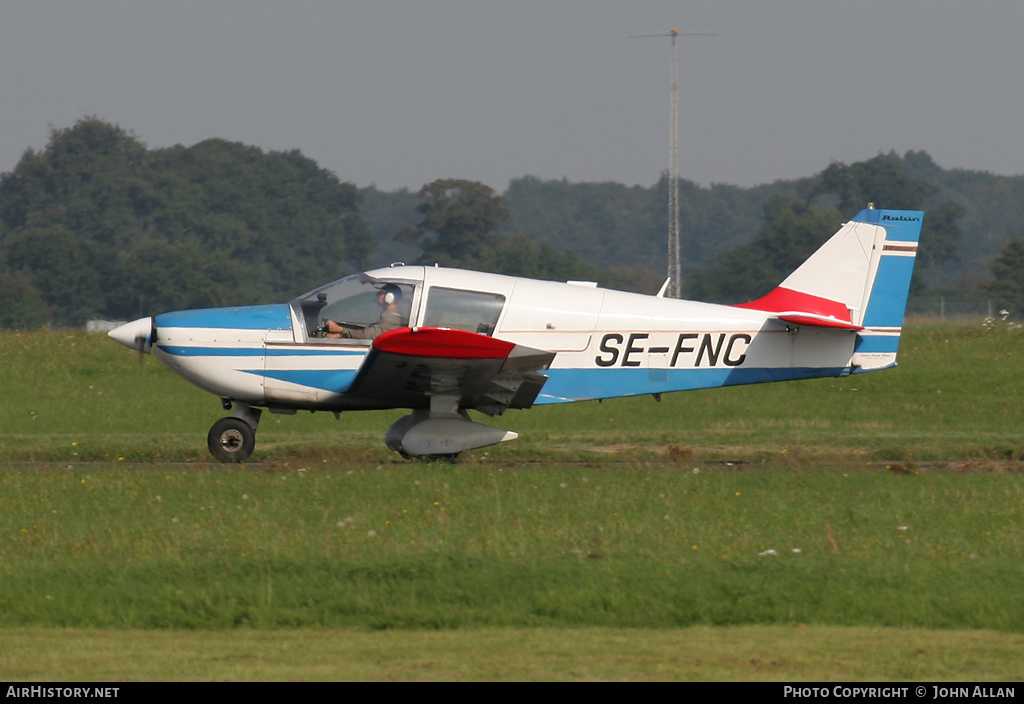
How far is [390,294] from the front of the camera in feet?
37.7

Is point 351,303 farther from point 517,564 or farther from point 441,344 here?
point 517,564

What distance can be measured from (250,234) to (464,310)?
5339 cm

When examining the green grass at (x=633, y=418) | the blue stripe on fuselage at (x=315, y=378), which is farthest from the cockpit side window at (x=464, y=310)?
the green grass at (x=633, y=418)

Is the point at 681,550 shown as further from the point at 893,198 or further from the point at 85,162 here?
the point at 85,162

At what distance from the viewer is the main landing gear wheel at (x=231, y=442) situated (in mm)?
11883

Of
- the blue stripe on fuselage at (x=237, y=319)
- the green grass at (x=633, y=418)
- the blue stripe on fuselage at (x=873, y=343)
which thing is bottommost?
the green grass at (x=633, y=418)

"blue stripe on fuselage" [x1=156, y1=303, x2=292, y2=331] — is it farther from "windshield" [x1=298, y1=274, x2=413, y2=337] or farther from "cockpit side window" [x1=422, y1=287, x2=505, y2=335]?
"cockpit side window" [x1=422, y1=287, x2=505, y2=335]

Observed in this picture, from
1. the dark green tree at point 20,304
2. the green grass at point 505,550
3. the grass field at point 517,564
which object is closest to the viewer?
the grass field at point 517,564

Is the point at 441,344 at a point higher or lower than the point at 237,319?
lower

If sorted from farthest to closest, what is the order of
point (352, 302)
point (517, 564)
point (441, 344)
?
point (352, 302)
point (441, 344)
point (517, 564)

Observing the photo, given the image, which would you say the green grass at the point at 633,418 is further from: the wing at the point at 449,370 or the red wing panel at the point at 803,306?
the red wing panel at the point at 803,306

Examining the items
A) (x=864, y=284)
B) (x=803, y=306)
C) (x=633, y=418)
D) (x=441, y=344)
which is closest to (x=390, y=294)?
(x=441, y=344)

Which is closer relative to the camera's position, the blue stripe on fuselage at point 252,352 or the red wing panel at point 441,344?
the red wing panel at point 441,344

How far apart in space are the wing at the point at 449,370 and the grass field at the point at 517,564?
686 mm
